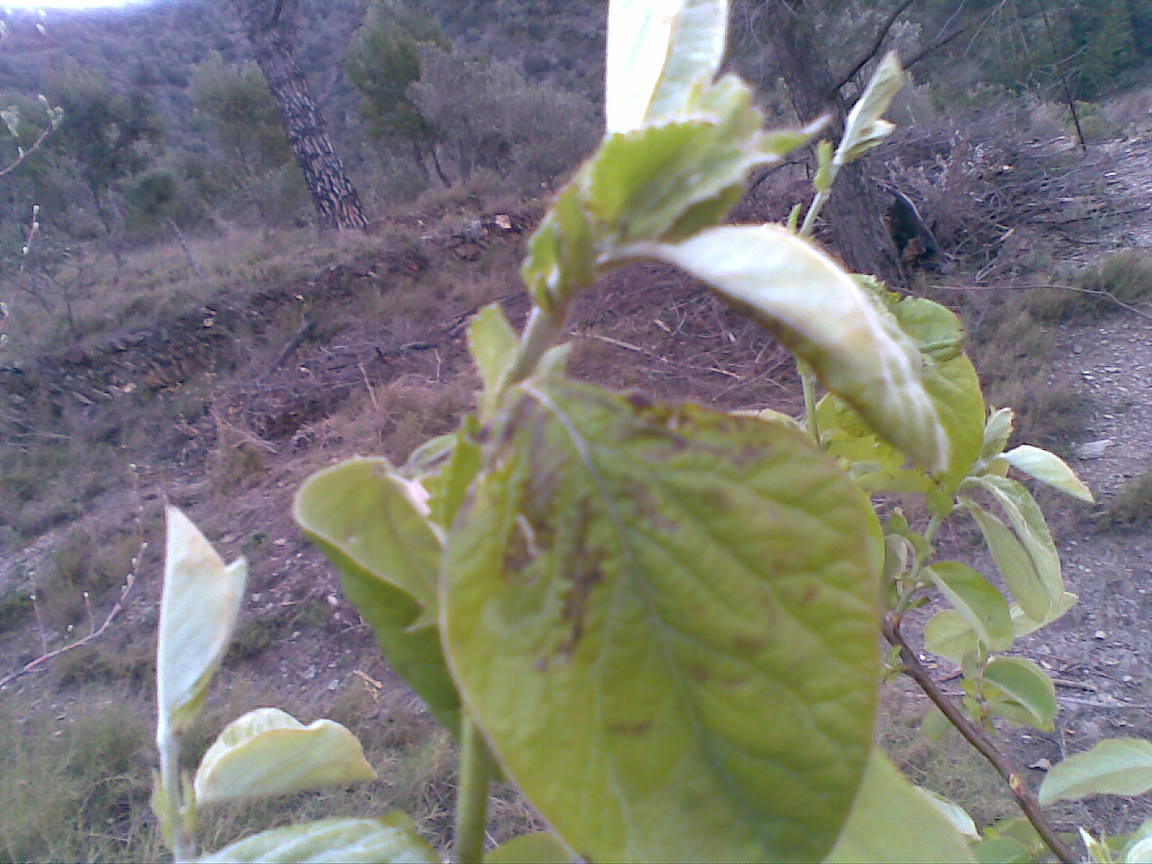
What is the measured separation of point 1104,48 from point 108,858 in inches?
554

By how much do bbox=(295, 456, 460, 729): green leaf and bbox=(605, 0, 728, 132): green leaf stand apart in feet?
0.62

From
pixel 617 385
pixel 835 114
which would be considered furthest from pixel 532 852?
pixel 835 114

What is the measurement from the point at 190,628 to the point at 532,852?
8.7 inches

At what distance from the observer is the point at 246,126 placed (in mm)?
11320

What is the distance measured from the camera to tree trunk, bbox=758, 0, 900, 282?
4324mm

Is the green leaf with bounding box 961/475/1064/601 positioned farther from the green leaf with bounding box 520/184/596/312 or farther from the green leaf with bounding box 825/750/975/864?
the green leaf with bounding box 520/184/596/312

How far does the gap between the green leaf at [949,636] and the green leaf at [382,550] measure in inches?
36.7

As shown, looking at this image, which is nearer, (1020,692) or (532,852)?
(532,852)

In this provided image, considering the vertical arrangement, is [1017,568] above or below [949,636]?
above

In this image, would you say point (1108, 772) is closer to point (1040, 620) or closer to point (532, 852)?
point (1040, 620)

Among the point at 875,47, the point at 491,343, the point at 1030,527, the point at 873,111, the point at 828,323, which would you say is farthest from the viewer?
the point at 875,47

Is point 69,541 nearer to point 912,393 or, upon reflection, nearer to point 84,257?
point 912,393

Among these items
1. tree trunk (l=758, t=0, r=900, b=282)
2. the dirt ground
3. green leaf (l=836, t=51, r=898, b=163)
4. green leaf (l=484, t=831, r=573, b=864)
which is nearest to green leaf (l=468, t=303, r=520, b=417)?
green leaf (l=484, t=831, r=573, b=864)

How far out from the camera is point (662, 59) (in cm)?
32
